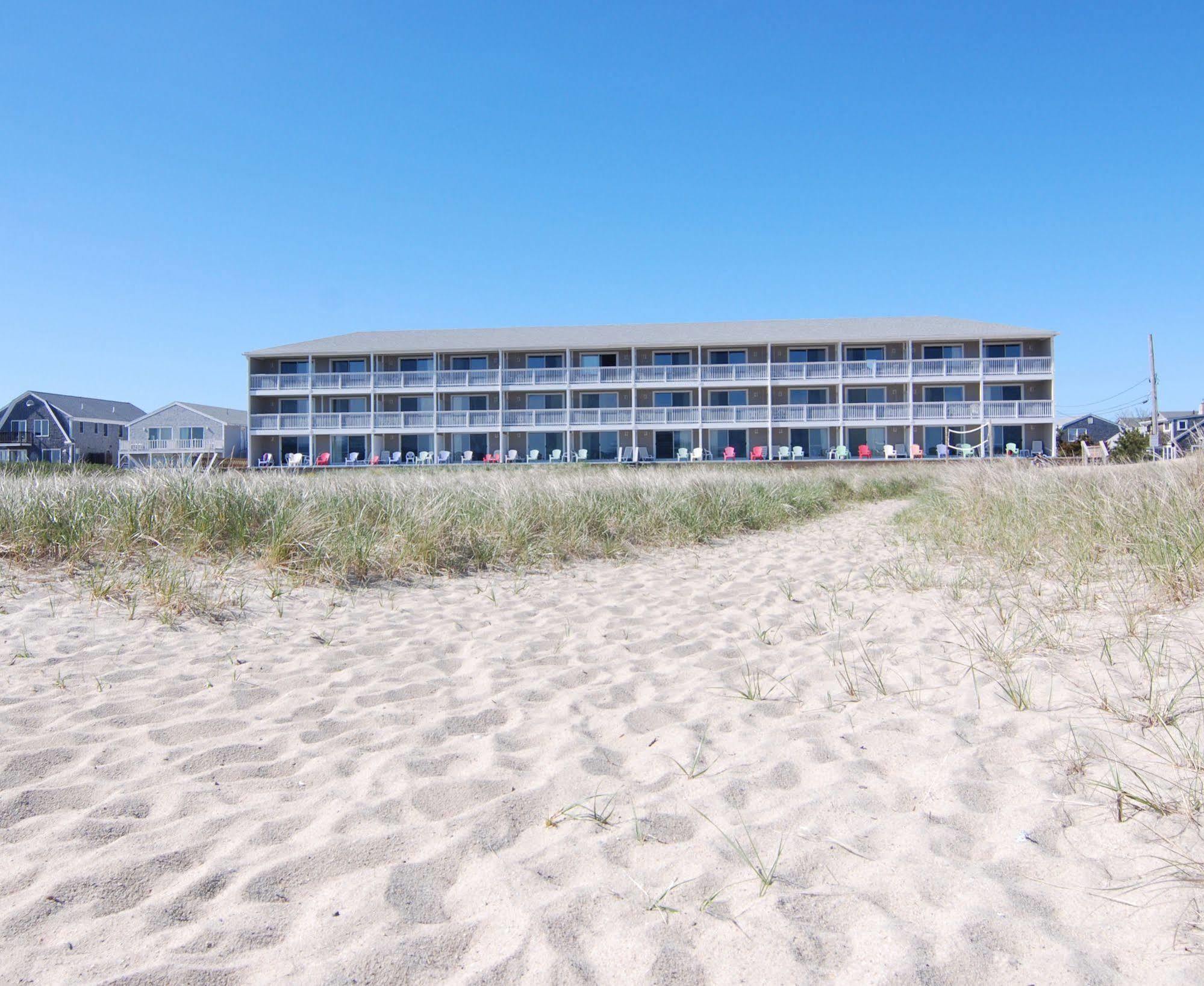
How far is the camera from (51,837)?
6.59 feet

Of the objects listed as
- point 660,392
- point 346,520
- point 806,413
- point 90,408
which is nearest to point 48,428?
point 90,408

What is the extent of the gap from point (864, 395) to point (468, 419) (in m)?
20.5

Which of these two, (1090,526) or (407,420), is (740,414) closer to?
(407,420)

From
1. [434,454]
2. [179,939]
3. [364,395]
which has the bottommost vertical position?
[179,939]

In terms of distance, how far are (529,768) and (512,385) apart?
35355 millimetres

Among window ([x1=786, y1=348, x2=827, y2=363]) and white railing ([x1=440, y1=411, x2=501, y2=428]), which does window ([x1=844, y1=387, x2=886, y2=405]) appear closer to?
window ([x1=786, y1=348, x2=827, y2=363])

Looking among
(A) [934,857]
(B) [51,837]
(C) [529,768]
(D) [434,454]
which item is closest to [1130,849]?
(A) [934,857]

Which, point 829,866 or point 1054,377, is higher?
point 1054,377

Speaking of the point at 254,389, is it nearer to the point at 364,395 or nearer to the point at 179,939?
the point at 364,395

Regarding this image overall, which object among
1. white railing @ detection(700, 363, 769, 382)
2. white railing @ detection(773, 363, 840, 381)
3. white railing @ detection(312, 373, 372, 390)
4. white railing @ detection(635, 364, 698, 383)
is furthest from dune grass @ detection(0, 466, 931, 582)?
white railing @ detection(312, 373, 372, 390)

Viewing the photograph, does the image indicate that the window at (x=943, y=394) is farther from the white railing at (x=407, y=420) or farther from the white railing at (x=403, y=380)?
the white railing at (x=403, y=380)

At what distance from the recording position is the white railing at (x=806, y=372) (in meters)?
35.5

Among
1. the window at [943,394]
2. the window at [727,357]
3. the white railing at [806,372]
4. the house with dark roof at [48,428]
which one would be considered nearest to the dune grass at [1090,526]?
the white railing at [806,372]

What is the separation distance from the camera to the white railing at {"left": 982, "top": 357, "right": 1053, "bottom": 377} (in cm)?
3400
